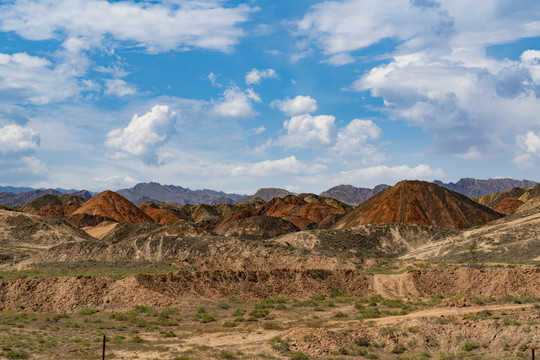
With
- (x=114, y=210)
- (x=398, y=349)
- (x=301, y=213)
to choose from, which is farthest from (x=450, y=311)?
(x=301, y=213)

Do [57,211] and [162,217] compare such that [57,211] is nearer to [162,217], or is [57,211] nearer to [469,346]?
[162,217]

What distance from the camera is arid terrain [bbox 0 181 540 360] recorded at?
85.5 feet

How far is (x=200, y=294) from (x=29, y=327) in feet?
51.3

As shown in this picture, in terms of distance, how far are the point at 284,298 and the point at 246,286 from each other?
4.80m

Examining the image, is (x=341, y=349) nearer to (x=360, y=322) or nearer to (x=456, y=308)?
(x=360, y=322)

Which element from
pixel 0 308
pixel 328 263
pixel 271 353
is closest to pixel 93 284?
pixel 0 308

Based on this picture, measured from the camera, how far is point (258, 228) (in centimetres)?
11819

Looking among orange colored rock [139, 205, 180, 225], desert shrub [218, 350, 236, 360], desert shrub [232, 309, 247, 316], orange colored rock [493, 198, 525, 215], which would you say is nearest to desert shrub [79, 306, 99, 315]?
desert shrub [232, 309, 247, 316]

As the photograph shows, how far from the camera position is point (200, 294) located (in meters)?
44.7

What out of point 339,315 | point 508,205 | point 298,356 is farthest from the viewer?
point 508,205

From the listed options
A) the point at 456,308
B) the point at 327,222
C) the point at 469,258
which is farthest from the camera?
the point at 327,222

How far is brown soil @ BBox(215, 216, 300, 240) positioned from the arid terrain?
23481 mm

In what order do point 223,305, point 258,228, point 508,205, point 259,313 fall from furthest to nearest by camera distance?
point 508,205
point 258,228
point 223,305
point 259,313

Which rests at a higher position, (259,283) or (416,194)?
(416,194)
